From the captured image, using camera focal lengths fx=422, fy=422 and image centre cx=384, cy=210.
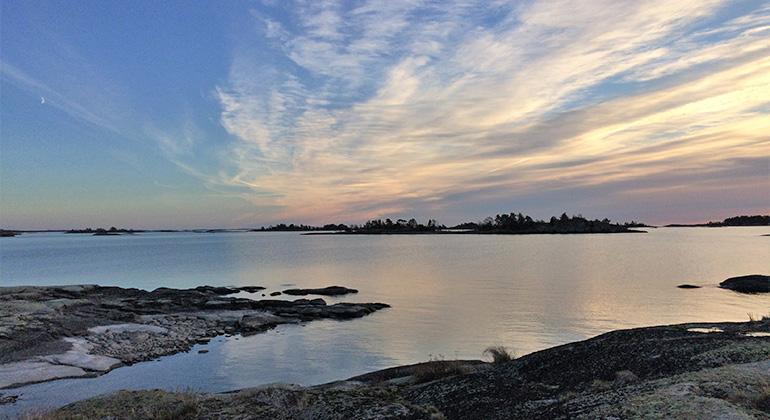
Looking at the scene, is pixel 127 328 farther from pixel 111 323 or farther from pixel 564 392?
pixel 564 392

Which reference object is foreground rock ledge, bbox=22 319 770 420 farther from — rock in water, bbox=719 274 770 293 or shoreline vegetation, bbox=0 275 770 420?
rock in water, bbox=719 274 770 293

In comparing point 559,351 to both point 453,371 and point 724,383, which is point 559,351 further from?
point 724,383

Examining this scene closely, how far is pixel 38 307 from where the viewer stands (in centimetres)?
2814

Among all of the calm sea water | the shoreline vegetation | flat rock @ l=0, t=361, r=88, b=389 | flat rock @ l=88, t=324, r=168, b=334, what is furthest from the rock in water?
flat rock @ l=0, t=361, r=88, b=389

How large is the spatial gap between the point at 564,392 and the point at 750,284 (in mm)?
47495

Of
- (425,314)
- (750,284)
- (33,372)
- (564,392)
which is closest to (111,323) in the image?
(33,372)

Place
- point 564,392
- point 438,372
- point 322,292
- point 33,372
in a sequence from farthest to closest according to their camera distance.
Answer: point 322,292, point 33,372, point 438,372, point 564,392

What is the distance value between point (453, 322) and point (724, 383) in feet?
77.7

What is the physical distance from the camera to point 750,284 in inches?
1729

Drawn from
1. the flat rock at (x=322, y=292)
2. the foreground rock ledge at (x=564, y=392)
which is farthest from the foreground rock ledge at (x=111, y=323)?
the foreground rock ledge at (x=564, y=392)

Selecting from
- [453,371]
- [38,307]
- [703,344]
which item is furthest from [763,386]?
[38,307]

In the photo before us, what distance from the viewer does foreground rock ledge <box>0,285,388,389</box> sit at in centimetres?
2002

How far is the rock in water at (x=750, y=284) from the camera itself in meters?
42.9

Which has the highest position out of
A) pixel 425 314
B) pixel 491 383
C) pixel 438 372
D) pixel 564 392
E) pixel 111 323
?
pixel 564 392
